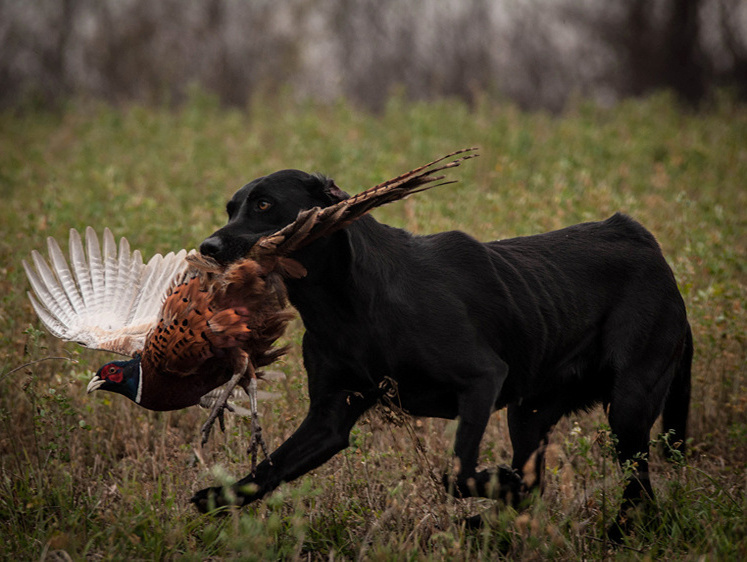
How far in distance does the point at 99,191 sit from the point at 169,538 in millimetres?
6402

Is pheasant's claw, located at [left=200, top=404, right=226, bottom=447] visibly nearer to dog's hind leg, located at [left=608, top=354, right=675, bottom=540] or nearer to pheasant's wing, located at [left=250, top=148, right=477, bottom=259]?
pheasant's wing, located at [left=250, top=148, right=477, bottom=259]

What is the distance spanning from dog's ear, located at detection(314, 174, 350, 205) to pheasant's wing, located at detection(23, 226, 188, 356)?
4.02 feet

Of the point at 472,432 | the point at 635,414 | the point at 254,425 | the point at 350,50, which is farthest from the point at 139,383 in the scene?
the point at 350,50

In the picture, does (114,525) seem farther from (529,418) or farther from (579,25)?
(579,25)

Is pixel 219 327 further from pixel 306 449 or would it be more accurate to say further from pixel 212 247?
pixel 306 449

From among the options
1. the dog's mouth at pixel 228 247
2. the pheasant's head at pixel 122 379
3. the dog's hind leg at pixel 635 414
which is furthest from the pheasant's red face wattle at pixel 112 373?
the dog's hind leg at pixel 635 414

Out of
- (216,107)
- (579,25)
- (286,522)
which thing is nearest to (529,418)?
(286,522)

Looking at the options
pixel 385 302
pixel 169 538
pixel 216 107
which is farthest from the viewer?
pixel 216 107

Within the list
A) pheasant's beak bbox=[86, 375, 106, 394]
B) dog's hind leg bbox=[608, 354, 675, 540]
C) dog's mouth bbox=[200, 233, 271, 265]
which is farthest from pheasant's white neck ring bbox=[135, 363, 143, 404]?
dog's hind leg bbox=[608, 354, 675, 540]

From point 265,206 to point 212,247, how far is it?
271 millimetres

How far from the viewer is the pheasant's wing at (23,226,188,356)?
3.99 metres

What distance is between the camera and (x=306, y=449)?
119 inches

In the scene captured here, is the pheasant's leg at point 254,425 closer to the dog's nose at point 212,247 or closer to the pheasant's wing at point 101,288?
the dog's nose at point 212,247

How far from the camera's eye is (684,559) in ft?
9.22
